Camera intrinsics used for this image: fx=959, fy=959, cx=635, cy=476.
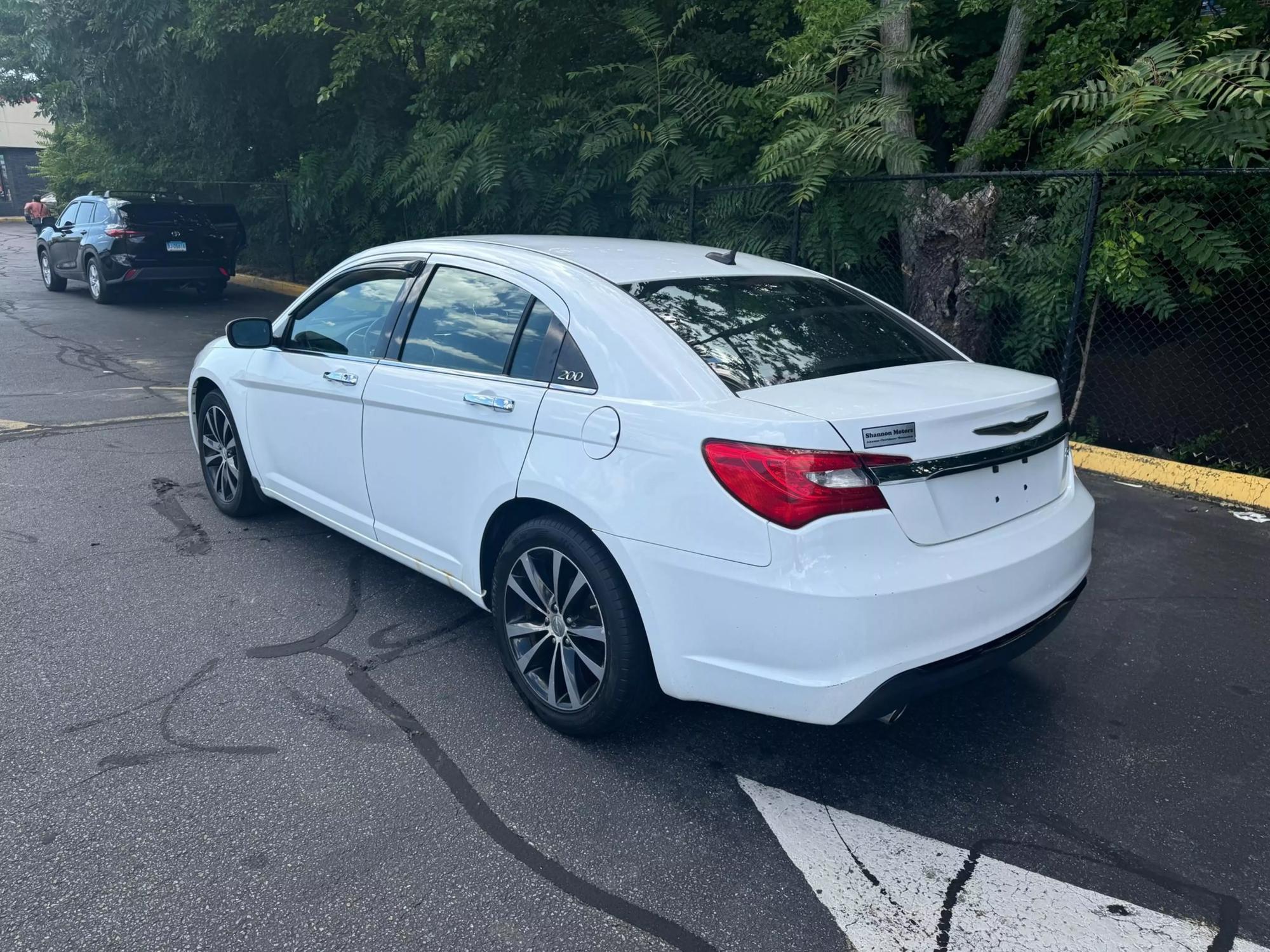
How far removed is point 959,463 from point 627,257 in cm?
160

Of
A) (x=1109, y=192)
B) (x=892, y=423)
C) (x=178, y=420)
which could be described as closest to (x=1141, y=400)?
(x=1109, y=192)

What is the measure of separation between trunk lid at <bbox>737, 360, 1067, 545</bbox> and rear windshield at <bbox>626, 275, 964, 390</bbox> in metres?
0.11

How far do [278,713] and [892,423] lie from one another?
2.35 m

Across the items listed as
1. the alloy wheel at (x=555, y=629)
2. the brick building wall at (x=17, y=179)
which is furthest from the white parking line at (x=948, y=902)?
the brick building wall at (x=17, y=179)

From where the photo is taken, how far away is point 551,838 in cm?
278

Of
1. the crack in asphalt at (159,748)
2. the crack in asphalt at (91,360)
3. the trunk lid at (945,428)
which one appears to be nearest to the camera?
the trunk lid at (945,428)

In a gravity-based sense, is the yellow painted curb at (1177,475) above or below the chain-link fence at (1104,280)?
below

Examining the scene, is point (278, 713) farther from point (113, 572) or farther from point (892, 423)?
point (892, 423)

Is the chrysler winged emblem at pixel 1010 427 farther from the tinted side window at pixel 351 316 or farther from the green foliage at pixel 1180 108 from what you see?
the green foliage at pixel 1180 108

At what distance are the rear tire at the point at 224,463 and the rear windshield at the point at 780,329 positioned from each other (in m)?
2.96

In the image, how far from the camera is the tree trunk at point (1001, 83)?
7.93 metres

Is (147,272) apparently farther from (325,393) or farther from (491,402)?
(491,402)

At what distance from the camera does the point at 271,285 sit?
716 inches

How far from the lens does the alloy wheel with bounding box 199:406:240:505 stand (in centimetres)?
540
